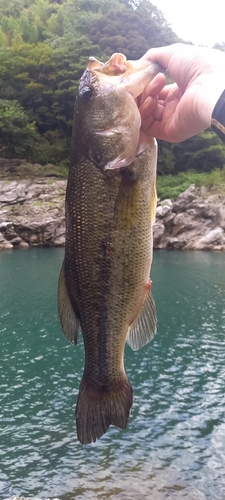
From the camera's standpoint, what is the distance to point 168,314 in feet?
70.2

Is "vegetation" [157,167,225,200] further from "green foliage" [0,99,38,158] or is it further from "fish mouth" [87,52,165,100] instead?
"fish mouth" [87,52,165,100]

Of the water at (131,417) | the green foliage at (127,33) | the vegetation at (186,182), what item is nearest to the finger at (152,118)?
the water at (131,417)

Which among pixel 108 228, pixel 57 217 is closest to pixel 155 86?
pixel 108 228

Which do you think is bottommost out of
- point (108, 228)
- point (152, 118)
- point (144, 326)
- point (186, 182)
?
point (186, 182)

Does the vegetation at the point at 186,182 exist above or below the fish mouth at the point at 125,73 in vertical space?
below

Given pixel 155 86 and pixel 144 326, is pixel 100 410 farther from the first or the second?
pixel 155 86

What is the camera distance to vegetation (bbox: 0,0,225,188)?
51.5m

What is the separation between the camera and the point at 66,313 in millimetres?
2768

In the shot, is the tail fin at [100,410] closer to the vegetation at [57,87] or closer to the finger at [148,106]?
the finger at [148,106]

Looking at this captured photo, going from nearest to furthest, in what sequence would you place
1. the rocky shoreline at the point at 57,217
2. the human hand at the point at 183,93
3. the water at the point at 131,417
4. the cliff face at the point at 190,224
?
the human hand at the point at 183,93 < the water at the point at 131,417 < the rocky shoreline at the point at 57,217 < the cliff face at the point at 190,224

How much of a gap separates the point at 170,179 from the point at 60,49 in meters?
19.5

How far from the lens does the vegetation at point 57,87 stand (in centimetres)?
5150

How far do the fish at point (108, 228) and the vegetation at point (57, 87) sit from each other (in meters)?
49.8

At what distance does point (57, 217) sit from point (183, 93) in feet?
143
